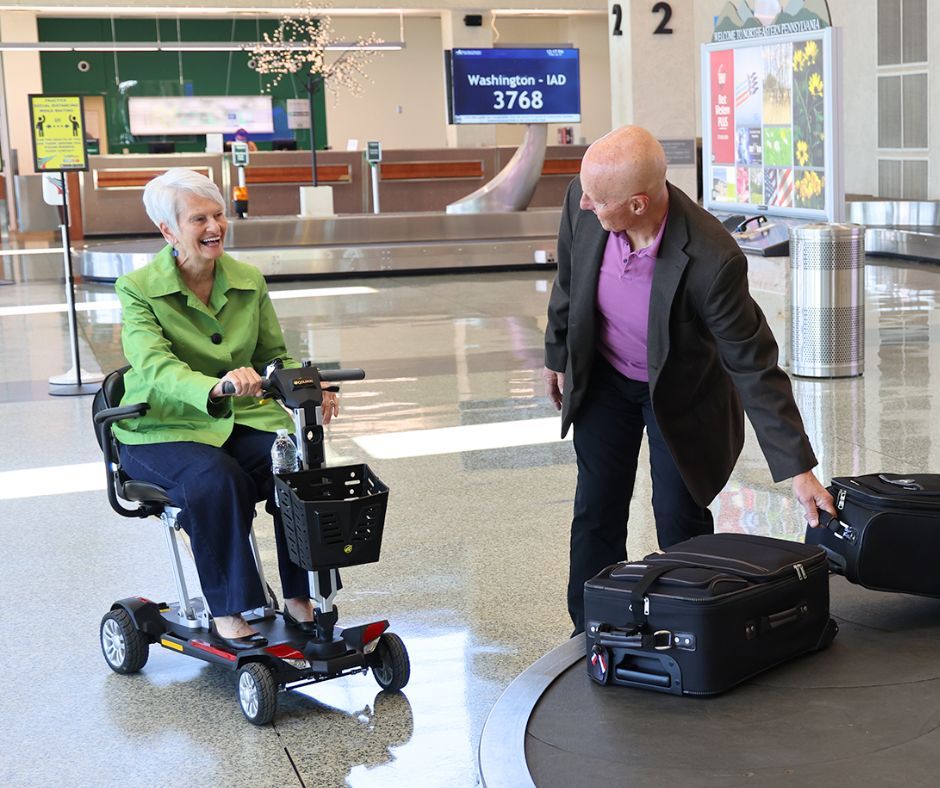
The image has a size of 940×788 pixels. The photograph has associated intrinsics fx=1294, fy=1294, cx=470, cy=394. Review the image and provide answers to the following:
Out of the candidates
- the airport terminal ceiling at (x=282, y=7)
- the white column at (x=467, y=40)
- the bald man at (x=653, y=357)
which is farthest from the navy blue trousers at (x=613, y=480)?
the white column at (x=467, y=40)

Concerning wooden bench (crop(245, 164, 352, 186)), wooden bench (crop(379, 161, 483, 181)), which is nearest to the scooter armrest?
wooden bench (crop(245, 164, 352, 186))

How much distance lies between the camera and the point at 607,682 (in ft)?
7.98

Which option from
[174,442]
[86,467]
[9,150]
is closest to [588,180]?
[174,442]

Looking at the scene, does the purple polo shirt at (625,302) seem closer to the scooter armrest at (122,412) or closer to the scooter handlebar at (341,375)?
the scooter handlebar at (341,375)

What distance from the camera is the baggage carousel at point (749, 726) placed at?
6.68 feet

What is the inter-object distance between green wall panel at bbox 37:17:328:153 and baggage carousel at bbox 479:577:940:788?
80.8 ft

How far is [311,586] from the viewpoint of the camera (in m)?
3.23

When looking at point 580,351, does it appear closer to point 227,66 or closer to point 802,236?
point 802,236

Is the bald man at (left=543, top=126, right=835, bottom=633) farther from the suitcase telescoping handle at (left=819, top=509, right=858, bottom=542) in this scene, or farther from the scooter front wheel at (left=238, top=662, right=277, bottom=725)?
the scooter front wheel at (left=238, top=662, right=277, bottom=725)

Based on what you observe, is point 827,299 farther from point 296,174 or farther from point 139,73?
point 139,73

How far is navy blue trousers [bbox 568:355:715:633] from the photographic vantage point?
10.8 feet

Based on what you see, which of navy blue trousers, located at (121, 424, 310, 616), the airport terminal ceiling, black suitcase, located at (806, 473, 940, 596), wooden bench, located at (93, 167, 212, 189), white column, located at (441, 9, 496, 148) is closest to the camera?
black suitcase, located at (806, 473, 940, 596)

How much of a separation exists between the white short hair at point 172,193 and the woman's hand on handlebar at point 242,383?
0.49m

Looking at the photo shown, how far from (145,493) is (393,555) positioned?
Result: 1.29 metres
